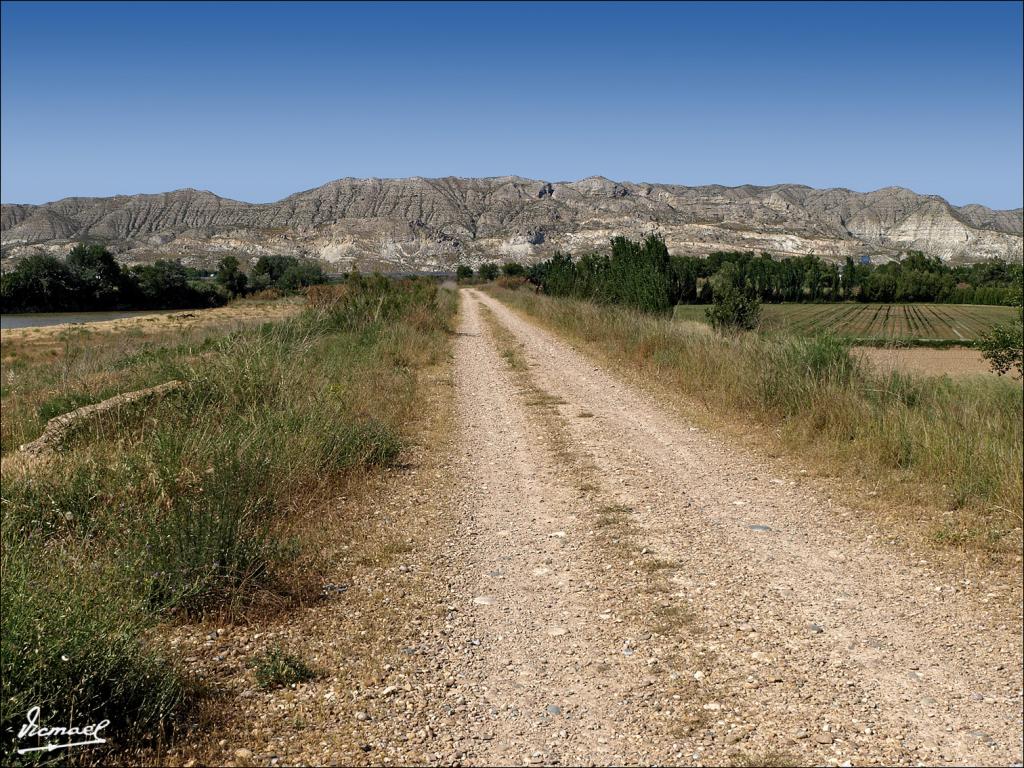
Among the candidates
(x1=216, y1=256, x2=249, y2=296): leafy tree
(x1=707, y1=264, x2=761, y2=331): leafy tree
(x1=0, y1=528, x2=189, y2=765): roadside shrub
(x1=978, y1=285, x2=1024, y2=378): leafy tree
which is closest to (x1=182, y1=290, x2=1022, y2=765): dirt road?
(x1=0, y1=528, x2=189, y2=765): roadside shrub

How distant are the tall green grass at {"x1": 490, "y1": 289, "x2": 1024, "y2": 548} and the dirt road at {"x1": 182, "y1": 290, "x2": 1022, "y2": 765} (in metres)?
0.88

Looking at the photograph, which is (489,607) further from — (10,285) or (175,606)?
(10,285)

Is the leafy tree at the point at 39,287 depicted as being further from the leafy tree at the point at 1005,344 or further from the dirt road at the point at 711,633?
the leafy tree at the point at 1005,344

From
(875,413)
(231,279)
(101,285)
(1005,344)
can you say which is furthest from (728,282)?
(101,285)

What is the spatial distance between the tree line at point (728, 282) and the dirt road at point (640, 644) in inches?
242

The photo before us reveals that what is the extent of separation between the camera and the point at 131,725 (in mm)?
2967

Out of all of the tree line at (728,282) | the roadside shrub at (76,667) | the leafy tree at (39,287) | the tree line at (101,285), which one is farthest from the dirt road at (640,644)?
the leafy tree at (39,287)

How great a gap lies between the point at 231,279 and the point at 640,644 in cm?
9520

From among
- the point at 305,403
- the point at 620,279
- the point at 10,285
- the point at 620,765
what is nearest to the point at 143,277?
the point at 10,285

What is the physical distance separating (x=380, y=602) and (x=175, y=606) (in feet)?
3.83

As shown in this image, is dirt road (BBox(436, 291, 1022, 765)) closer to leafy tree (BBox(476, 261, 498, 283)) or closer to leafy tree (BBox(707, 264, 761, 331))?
leafy tree (BBox(707, 264, 761, 331))

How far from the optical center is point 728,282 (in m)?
17.6

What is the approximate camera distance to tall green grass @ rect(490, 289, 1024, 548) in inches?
217

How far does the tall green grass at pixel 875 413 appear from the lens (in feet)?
18.1
